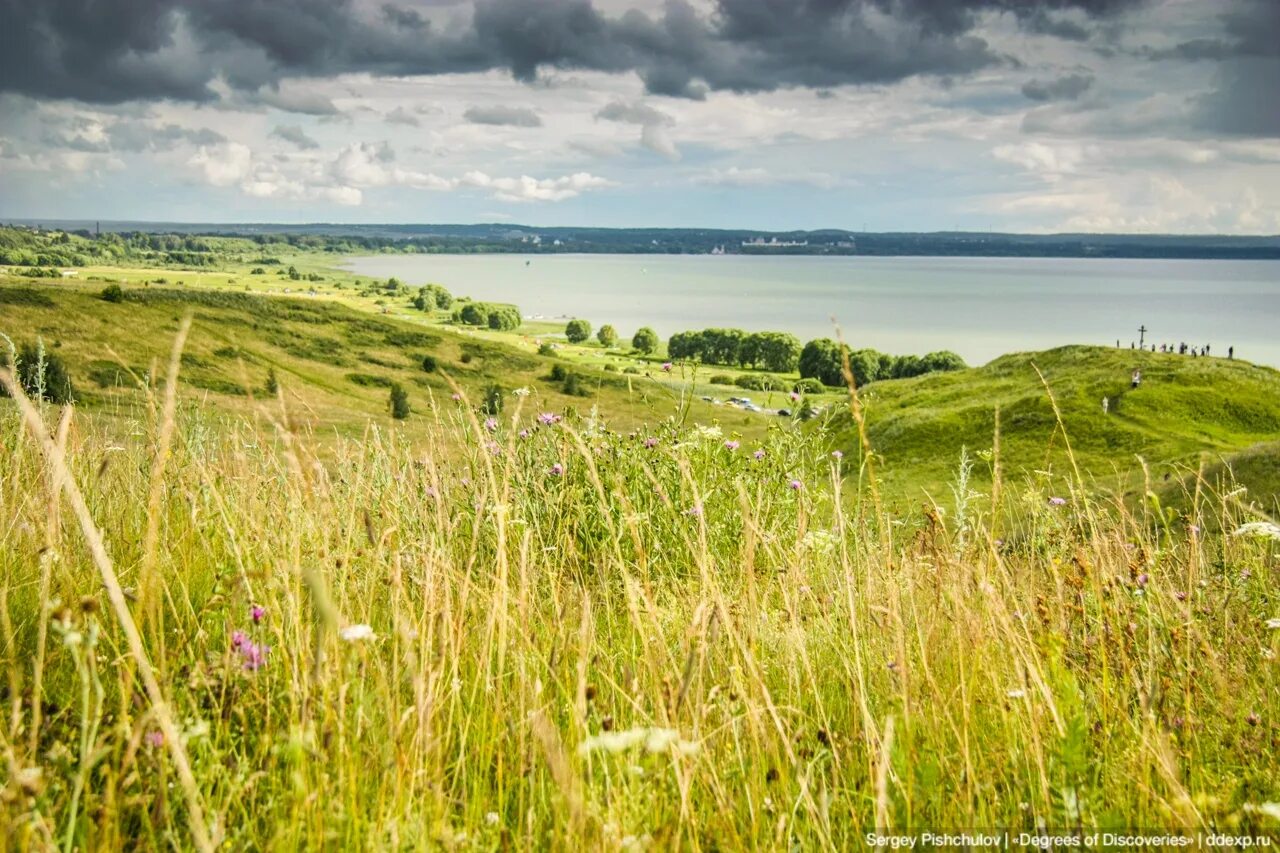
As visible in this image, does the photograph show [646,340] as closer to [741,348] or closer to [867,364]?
[741,348]

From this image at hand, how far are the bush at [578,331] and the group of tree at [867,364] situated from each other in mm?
64246

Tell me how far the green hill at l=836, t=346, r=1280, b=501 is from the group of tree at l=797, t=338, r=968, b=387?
196ft

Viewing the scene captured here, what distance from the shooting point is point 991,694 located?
3.07 meters

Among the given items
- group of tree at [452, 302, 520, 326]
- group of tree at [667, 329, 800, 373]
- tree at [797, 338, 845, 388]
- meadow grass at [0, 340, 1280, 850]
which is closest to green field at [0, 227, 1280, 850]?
meadow grass at [0, 340, 1280, 850]

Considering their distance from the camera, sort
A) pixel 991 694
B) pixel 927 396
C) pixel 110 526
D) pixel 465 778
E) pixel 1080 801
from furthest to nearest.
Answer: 1. pixel 927 396
2. pixel 110 526
3. pixel 991 694
4. pixel 465 778
5. pixel 1080 801

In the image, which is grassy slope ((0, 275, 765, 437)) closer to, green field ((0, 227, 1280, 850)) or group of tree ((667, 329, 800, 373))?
group of tree ((667, 329, 800, 373))

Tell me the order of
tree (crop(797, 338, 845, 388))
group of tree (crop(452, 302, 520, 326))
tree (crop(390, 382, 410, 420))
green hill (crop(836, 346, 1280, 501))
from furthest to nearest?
1. group of tree (crop(452, 302, 520, 326))
2. tree (crop(797, 338, 845, 388))
3. tree (crop(390, 382, 410, 420))
4. green hill (crop(836, 346, 1280, 501))

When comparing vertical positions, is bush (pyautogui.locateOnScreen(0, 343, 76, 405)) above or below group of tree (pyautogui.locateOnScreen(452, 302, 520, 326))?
above

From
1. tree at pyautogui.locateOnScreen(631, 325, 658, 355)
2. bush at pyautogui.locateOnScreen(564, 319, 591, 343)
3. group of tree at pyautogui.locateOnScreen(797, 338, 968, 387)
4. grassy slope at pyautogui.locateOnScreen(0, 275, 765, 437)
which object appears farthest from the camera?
bush at pyautogui.locateOnScreen(564, 319, 591, 343)

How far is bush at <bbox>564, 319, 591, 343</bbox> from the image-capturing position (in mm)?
185375

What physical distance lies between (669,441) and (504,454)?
1.20 m

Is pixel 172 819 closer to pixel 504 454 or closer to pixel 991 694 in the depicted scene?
pixel 991 694

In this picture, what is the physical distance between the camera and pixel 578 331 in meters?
186

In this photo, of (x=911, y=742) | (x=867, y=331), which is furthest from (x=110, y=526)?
(x=867, y=331)
